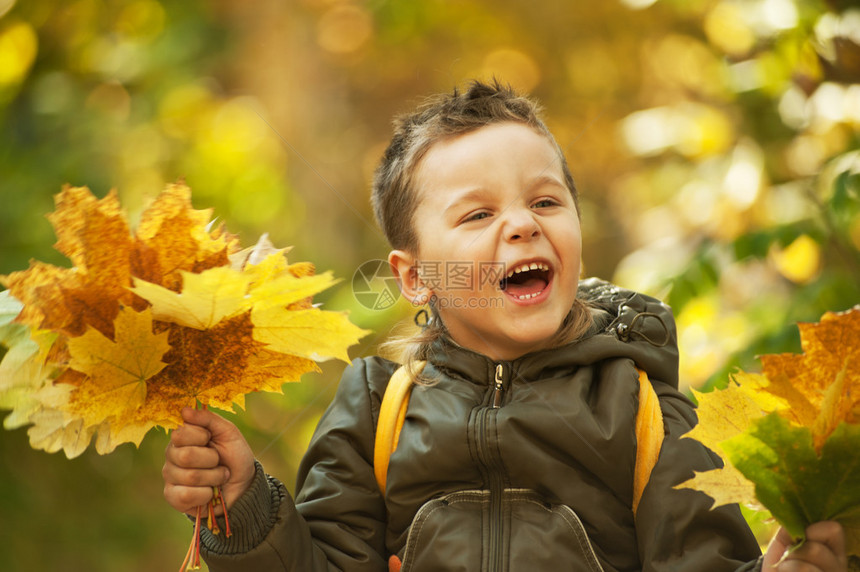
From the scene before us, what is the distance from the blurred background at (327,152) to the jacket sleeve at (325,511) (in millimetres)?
461

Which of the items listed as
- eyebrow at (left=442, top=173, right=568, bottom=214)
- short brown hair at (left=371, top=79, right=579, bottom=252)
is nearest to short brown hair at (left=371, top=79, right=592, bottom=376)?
short brown hair at (left=371, top=79, right=579, bottom=252)

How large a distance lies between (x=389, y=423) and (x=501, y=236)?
0.35 m

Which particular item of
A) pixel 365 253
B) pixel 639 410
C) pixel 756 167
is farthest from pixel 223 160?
pixel 639 410

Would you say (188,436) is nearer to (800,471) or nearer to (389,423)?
(389,423)

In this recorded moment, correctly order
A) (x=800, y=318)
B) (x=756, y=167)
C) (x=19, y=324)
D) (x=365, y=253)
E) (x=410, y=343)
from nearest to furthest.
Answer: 1. (x=19, y=324)
2. (x=410, y=343)
3. (x=800, y=318)
4. (x=756, y=167)
5. (x=365, y=253)

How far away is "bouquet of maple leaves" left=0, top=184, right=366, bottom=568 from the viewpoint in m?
0.92

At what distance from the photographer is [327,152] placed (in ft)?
12.3

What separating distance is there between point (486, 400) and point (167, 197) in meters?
0.58

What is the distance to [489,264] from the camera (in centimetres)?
122

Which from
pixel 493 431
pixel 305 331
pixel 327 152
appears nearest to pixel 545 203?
pixel 493 431

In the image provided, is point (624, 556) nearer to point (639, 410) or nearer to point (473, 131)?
point (639, 410)

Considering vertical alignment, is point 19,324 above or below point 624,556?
above

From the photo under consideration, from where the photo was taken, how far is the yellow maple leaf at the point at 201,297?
877 millimetres

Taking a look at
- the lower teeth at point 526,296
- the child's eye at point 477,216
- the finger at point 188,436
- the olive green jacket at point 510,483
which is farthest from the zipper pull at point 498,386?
the finger at point 188,436
